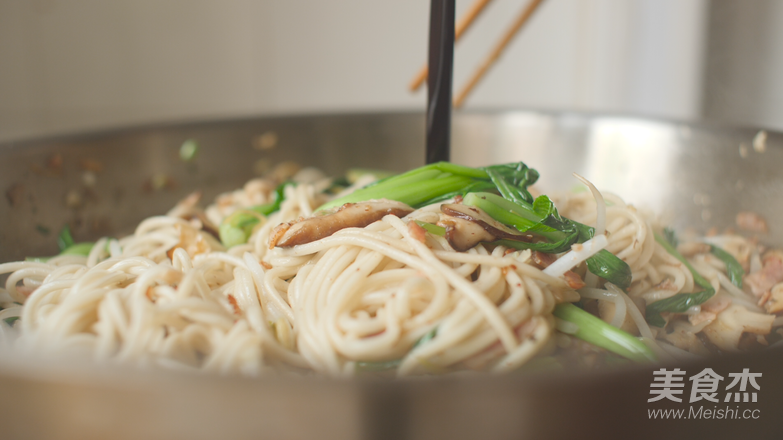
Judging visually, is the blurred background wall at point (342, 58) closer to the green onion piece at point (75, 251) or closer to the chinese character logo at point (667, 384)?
the green onion piece at point (75, 251)

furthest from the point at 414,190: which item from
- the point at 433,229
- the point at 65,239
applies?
the point at 65,239

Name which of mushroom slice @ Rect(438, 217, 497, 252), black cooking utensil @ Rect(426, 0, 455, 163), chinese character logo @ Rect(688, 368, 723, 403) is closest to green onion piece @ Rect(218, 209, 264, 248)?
black cooking utensil @ Rect(426, 0, 455, 163)

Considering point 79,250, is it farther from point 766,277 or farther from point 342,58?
point 342,58

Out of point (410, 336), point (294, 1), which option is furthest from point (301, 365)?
point (294, 1)

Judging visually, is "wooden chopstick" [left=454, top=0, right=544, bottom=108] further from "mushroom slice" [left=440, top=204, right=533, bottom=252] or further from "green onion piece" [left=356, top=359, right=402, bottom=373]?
"green onion piece" [left=356, top=359, right=402, bottom=373]

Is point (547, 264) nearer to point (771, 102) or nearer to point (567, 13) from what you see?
point (771, 102)

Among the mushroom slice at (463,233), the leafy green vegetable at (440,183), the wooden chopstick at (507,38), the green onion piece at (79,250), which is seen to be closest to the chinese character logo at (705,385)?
the mushroom slice at (463,233)
